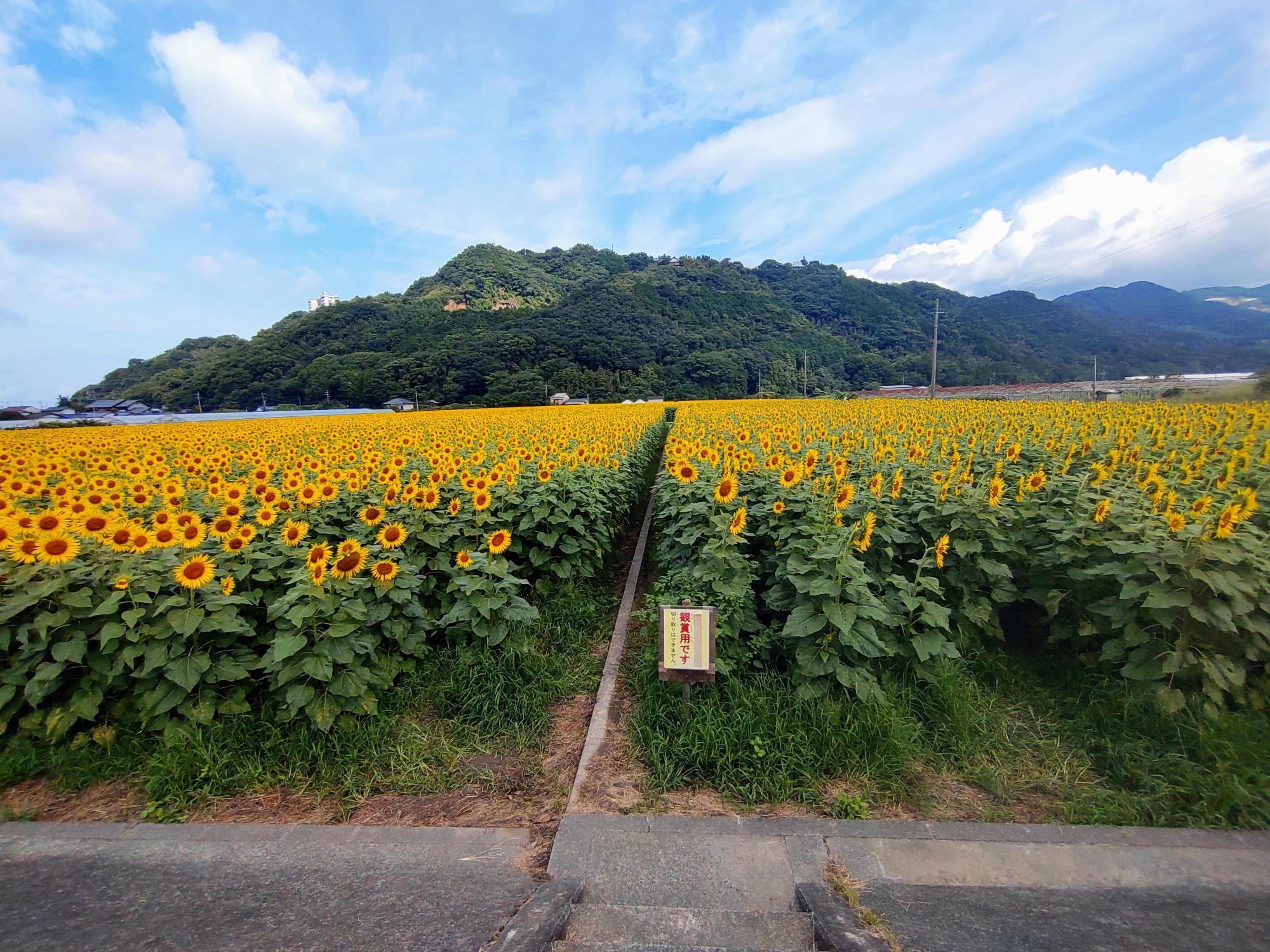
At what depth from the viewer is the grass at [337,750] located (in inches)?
115

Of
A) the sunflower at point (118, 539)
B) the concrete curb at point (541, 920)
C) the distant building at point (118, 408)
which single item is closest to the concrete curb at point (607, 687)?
the concrete curb at point (541, 920)

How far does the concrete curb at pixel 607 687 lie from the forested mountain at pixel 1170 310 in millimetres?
38952

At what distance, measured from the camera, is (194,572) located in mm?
3008

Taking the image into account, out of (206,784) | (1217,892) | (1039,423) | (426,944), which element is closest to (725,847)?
(426,944)

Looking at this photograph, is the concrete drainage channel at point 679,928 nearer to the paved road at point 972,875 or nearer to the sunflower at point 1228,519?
the paved road at point 972,875

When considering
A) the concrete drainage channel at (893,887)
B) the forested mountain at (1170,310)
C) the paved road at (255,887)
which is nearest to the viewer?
the concrete drainage channel at (893,887)

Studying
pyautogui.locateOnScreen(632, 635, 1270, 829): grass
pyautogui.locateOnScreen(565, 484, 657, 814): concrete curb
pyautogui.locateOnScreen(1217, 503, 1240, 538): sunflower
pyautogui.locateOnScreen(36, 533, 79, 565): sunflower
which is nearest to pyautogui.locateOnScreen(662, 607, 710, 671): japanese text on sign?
pyautogui.locateOnScreen(632, 635, 1270, 829): grass

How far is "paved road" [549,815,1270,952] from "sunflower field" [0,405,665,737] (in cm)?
170

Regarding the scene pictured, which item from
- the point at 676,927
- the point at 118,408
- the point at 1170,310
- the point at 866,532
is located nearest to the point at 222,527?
the point at 676,927

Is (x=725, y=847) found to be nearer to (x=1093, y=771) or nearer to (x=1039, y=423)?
(x=1093, y=771)

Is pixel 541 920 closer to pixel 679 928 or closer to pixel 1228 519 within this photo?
pixel 679 928

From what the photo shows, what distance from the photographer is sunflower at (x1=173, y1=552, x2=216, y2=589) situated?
2.95 meters

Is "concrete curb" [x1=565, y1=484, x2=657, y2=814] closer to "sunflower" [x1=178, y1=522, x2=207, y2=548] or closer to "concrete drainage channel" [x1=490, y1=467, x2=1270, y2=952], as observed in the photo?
"concrete drainage channel" [x1=490, y1=467, x2=1270, y2=952]

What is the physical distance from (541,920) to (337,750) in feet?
5.87
